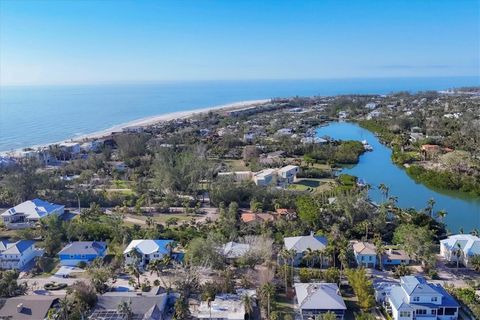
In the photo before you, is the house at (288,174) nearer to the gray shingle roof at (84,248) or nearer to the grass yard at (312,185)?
the grass yard at (312,185)

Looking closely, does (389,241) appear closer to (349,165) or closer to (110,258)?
(110,258)

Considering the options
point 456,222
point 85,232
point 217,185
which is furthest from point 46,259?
point 456,222

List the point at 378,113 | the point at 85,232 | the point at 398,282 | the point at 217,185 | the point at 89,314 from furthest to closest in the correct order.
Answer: the point at 378,113 < the point at 217,185 < the point at 85,232 < the point at 398,282 < the point at 89,314

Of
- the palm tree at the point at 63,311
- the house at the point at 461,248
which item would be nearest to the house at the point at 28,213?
the palm tree at the point at 63,311

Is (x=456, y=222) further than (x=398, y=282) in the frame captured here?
Yes

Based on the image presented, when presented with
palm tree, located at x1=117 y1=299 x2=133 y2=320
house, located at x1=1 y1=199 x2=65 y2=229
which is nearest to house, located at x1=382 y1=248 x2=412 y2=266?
palm tree, located at x1=117 y1=299 x2=133 y2=320

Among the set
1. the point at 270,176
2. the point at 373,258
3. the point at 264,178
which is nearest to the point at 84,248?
the point at 373,258

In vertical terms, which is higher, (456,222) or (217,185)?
(217,185)
